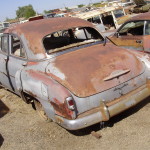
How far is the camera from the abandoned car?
20.4 ft

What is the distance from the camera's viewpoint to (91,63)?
157 inches

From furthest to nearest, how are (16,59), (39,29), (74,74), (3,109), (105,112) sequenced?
(3,109) → (16,59) → (39,29) → (74,74) → (105,112)

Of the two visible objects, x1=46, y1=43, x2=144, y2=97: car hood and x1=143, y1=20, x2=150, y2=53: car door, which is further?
x1=143, y1=20, x2=150, y2=53: car door

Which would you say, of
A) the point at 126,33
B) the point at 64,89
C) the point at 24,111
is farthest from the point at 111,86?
the point at 126,33

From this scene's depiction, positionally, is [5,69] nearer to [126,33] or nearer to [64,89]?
[64,89]

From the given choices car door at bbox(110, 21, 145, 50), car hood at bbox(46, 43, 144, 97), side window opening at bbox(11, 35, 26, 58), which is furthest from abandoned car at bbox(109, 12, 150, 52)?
side window opening at bbox(11, 35, 26, 58)

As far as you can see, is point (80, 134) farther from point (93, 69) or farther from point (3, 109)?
point (3, 109)

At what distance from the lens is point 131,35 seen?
22.3 feet

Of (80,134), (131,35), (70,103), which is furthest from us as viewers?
(131,35)

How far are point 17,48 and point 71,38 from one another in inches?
48.1

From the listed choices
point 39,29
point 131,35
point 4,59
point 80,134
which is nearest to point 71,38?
point 39,29

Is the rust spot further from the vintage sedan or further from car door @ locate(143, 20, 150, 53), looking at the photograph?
car door @ locate(143, 20, 150, 53)

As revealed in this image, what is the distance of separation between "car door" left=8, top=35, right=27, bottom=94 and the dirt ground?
768mm

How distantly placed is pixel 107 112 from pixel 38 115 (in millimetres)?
1752
